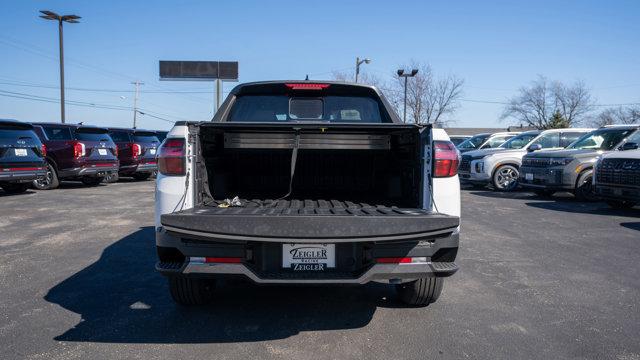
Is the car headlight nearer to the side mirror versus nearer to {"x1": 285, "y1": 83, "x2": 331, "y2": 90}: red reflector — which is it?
the side mirror

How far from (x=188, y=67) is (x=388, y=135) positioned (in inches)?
1306

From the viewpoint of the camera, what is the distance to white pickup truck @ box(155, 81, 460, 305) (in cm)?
270

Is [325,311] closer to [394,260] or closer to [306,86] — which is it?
[394,260]

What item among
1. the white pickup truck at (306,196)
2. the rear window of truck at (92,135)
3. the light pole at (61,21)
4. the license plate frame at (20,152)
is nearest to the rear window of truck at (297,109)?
the white pickup truck at (306,196)

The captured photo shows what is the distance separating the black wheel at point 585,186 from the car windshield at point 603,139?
91 cm

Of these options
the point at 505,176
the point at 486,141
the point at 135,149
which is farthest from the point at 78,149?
the point at 486,141

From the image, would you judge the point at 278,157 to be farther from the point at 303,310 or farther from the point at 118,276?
the point at 118,276

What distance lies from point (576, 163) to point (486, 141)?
722cm

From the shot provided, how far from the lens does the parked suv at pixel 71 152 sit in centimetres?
1220

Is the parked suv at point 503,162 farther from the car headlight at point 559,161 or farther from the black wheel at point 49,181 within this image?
the black wheel at point 49,181

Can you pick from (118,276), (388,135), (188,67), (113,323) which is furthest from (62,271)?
(188,67)

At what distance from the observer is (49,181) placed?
12.4 metres

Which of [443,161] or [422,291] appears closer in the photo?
[443,161]

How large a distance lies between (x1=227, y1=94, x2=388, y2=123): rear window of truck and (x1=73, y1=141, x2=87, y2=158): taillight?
971 cm
